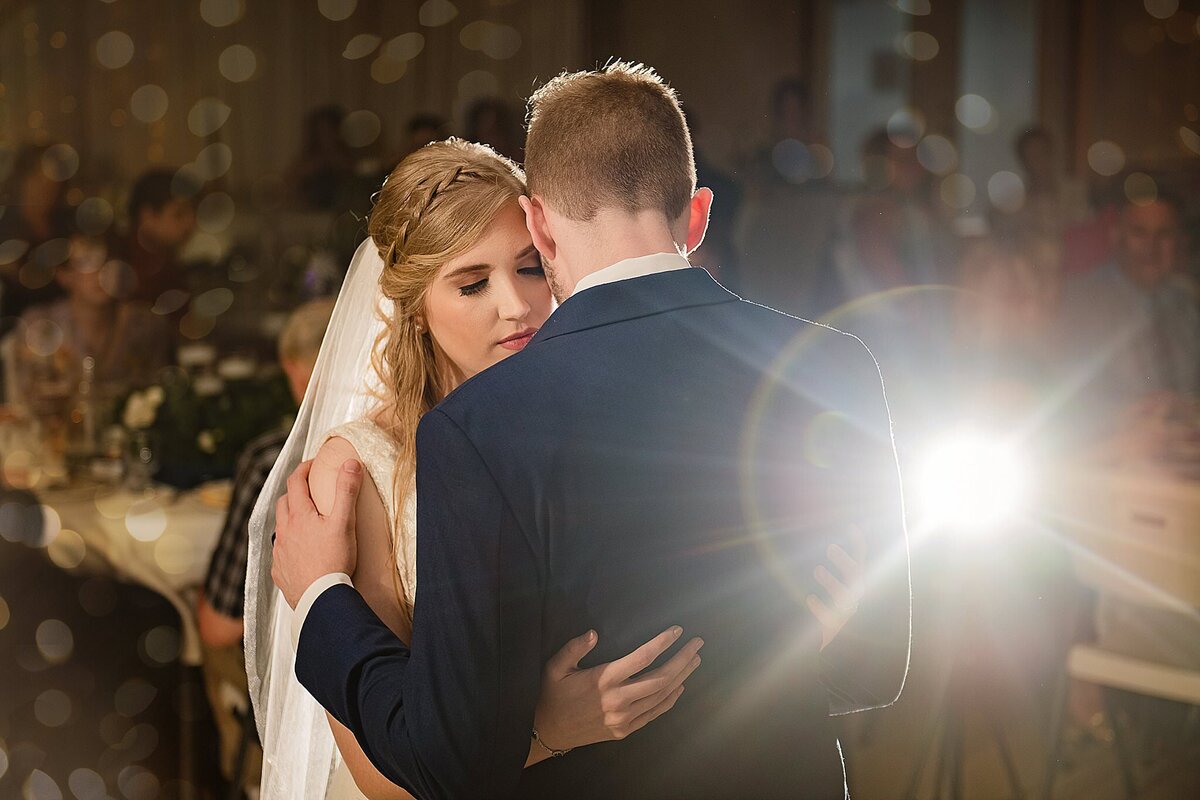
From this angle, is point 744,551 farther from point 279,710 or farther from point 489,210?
point 279,710

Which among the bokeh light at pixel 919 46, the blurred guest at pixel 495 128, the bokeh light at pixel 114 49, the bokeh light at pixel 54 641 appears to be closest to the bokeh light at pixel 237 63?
the bokeh light at pixel 114 49

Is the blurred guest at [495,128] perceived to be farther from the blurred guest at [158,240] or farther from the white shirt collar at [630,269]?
the white shirt collar at [630,269]

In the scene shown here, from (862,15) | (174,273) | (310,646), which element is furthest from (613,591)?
(862,15)

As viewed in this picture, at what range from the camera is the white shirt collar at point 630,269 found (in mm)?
1028

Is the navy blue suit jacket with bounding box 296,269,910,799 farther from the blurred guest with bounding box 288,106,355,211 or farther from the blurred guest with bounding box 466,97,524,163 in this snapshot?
the blurred guest with bounding box 288,106,355,211

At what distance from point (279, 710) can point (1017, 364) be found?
3.78 metres

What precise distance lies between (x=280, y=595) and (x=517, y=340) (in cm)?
52

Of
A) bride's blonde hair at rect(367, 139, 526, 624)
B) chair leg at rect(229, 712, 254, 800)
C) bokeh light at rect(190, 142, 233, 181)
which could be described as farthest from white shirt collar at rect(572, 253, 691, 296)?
bokeh light at rect(190, 142, 233, 181)

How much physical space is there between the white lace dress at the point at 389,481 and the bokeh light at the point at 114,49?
5.00 meters

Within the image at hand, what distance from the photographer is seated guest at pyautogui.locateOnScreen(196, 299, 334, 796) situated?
2363mm

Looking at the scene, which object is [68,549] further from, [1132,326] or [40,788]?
[1132,326]

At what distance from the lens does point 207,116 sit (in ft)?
19.2

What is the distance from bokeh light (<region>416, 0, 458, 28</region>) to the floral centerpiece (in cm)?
350

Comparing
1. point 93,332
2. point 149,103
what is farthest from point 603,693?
point 149,103
